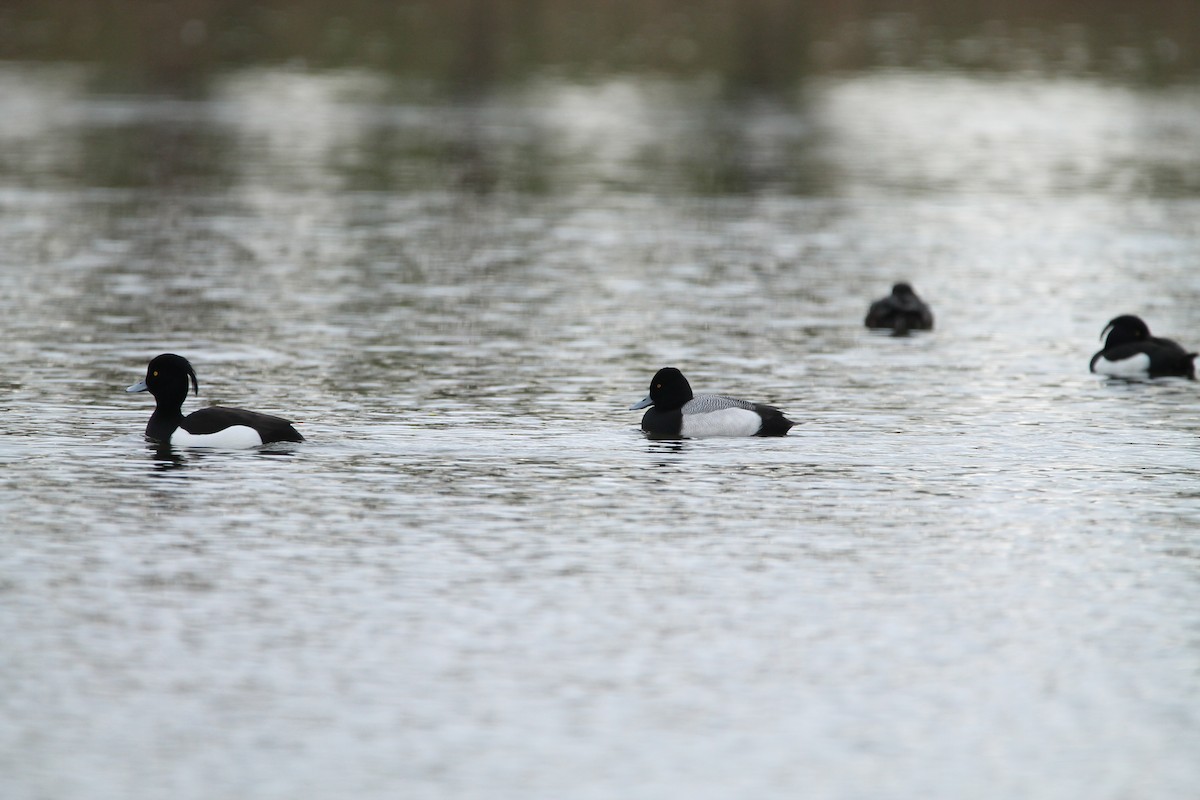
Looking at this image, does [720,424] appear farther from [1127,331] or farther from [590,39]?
[590,39]

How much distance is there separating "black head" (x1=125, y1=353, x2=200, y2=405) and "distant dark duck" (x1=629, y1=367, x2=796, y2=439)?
4408mm

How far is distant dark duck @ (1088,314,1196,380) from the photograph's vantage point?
2473 centimetres

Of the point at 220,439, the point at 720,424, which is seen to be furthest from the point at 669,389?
the point at 220,439

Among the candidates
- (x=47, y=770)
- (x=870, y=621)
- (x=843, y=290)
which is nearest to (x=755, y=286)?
(x=843, y=290)

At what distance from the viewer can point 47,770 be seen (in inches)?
432

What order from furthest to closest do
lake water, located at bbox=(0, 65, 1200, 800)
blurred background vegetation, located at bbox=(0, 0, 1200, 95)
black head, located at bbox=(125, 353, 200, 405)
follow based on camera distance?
blurred background vegetation, located at bbox=(0, 0, 1200, 95), black head, located at bbox=(125, 353, 200, 405), lake water, located at bbox=(0, 65, 1200, 800)

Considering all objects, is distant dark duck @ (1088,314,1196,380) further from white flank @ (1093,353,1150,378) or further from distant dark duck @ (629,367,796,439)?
distant dark duck @ (629,367,796,439)

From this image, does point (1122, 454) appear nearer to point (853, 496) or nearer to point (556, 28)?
point (853, 496)

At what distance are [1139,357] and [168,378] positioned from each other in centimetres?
1166

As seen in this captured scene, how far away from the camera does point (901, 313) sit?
92.7ft

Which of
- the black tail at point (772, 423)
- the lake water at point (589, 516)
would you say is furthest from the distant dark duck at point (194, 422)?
the black tail at point (772, 423)

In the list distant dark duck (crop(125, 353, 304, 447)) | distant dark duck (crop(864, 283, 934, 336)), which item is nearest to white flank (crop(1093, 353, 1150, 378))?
distant dark duck (crop(864, 283, 934, 336))

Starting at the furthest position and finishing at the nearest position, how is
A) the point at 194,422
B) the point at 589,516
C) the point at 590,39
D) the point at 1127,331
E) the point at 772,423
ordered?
the point at 590,39 < the point at 1127,331 < the point at 772,423 < the point at 194,422 < the point at 589,516

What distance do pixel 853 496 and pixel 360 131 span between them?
40119 millimetres
